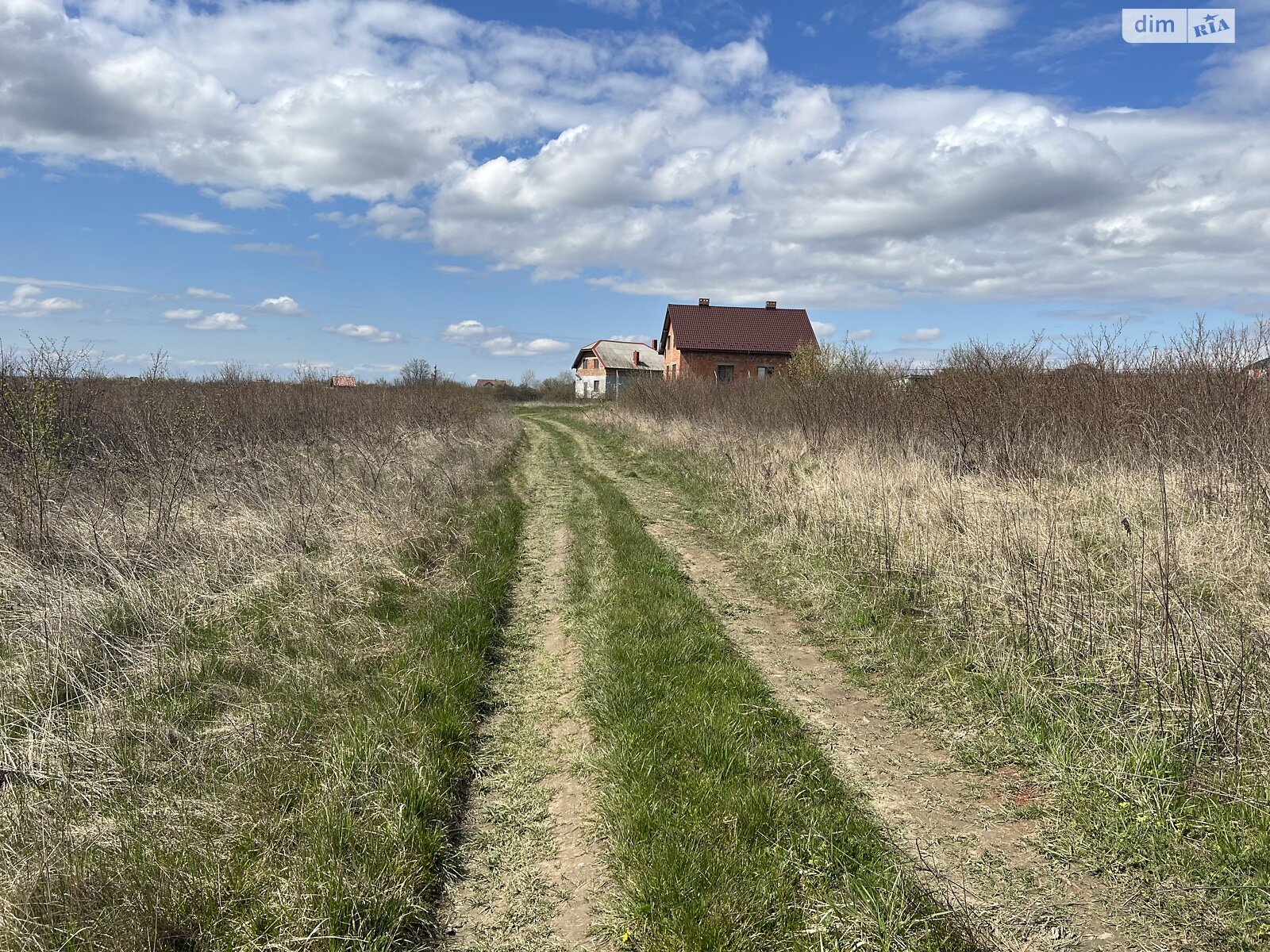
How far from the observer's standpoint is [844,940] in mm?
2598

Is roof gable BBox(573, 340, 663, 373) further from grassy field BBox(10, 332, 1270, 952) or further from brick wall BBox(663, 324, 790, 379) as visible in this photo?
grassy field BBox(10, 332, 1270, 952)

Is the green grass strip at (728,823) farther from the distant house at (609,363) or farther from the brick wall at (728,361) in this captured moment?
the distant house at (609,363)

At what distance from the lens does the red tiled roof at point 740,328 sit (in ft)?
148

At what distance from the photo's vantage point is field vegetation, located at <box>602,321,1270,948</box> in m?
3.22

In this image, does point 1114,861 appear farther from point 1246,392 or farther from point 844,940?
point 1246,392

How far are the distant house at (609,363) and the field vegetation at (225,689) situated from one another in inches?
1869

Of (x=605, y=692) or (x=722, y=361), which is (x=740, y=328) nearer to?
(x=722, y=361)

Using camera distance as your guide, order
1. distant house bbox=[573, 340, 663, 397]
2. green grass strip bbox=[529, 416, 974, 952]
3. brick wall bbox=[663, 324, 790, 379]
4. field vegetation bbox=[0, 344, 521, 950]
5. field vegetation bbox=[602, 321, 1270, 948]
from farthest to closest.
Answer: distant house bbox=[573, 340, 663, 397] → brick wall bbox=[663, 324, 790, 379] → field vegetation bbox=[602, 321, 1270, 948] → field vegetation bbox=[0, 344, 521, 950] → green grass strip bbox=[529, 416, 974, 952]

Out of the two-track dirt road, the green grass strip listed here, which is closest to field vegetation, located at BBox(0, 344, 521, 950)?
the two-track dirt road

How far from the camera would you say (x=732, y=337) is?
45.8m

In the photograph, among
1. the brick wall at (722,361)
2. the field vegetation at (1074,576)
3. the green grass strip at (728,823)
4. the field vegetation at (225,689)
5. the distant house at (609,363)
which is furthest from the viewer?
the distant house at (609,363)

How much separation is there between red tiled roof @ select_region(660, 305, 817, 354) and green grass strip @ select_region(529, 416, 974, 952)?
40.9 metres

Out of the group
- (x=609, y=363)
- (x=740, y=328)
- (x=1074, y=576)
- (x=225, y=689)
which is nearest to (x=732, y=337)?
(x=740, y=328)

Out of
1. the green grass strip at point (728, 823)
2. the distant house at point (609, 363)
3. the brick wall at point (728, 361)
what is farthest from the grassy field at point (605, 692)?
the distant house at point (609, 363)
